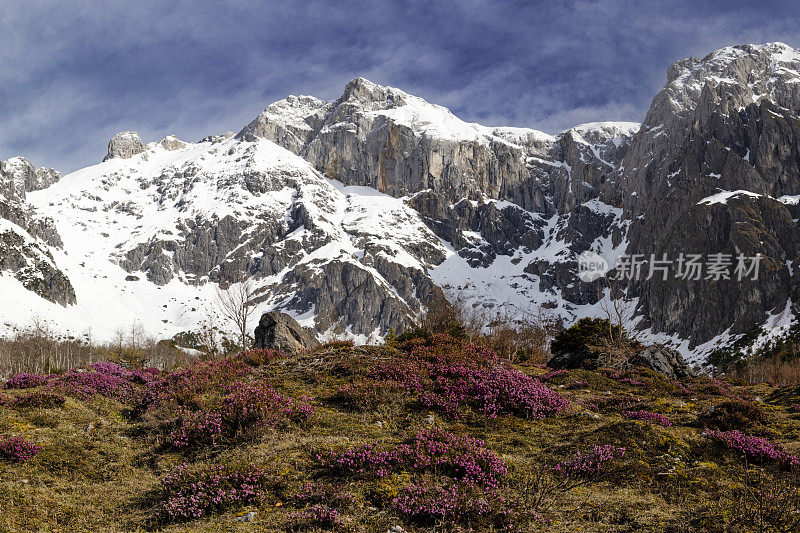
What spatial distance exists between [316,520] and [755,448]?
9.24 m

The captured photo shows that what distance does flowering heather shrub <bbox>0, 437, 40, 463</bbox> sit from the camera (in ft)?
31.3

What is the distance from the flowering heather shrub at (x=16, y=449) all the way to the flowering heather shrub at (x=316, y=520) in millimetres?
6624

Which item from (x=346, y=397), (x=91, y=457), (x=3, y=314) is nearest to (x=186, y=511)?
(x=91, y=457)

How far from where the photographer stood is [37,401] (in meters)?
13.5

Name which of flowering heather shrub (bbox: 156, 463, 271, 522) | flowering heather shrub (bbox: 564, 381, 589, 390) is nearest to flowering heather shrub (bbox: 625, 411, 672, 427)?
flowering heather shrub (bbox: 564, 381, 589, 390)

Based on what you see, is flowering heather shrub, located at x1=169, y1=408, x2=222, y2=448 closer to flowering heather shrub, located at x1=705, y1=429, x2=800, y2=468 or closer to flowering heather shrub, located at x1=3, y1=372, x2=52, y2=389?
flowering heather shrub, located at x1=3, y1=372, x2=52, y2=389

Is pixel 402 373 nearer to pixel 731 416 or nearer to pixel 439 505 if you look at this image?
pixel 439 505

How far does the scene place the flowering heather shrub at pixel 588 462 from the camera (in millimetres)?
8773

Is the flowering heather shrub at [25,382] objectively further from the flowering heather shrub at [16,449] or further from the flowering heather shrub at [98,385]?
the flowering heather shrub at [16,449]

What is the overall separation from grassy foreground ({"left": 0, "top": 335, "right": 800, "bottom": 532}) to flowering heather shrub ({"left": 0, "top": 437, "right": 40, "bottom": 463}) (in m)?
0.03

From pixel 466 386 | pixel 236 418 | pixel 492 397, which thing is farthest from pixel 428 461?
pixel 466 386

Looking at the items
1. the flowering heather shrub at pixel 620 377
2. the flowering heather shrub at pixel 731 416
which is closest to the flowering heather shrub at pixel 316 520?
the flowering heather shrub at pixel 731 416

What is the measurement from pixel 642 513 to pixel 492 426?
4860mm

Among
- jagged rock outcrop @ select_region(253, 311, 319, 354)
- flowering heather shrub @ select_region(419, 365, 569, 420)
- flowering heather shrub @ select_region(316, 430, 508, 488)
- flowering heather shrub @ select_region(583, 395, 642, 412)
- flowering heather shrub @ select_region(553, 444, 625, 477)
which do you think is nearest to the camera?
flowering heather shrub @ select_region(316, 430, 508, 488)
